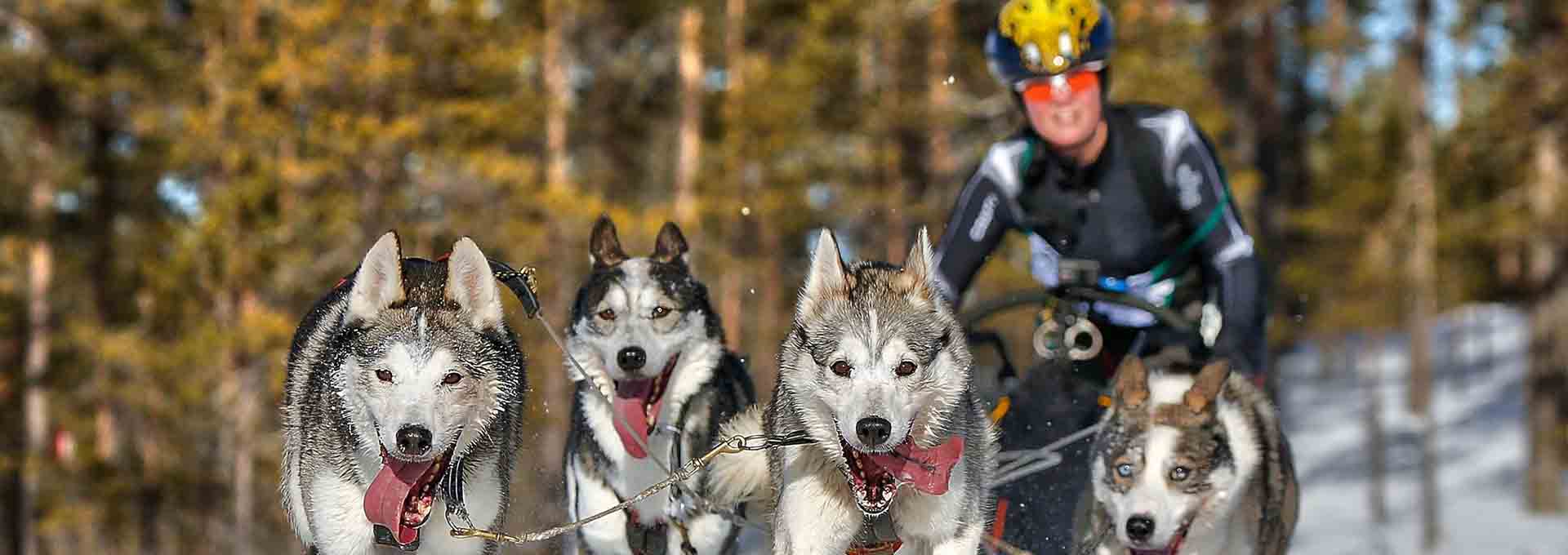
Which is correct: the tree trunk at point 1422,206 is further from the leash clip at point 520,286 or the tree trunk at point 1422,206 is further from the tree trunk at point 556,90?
the leash clip at point 520,286

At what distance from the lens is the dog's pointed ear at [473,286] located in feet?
13.1

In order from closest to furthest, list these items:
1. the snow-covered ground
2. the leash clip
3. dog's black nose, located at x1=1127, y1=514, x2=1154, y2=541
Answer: dog's black nose, located at x1=1127, y1=514, x2=1154, y2=541, the leash clip, the snow-covered ground

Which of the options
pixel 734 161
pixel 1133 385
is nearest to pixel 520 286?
pixel 1133 385

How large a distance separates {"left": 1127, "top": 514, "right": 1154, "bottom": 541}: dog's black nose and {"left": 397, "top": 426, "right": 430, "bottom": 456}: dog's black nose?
7.05ft

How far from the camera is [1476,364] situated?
55.6 meters

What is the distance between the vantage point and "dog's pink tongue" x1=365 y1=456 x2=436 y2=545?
381cm

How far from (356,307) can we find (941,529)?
1.74 metres

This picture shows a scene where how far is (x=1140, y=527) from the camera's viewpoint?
14.4ft

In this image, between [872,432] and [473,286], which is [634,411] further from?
[872,432]

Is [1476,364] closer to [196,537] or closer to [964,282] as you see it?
[196,537]

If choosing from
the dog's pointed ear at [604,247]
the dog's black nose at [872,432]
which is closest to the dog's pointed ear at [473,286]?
the dog's black nose at [872,432]

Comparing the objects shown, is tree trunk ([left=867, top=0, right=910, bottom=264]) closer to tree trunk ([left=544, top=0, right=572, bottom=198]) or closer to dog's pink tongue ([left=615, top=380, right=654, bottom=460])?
tree trunk ([left=544, top=0, right=572, bottom=198])

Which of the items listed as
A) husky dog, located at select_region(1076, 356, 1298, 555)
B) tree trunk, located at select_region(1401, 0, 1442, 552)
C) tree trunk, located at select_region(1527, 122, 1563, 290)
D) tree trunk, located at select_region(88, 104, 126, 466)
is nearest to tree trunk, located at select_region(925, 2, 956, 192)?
tree trunk, located at select_region(1401, 0, 1442, 552)

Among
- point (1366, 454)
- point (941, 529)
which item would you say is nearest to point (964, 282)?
point (941, 529)
